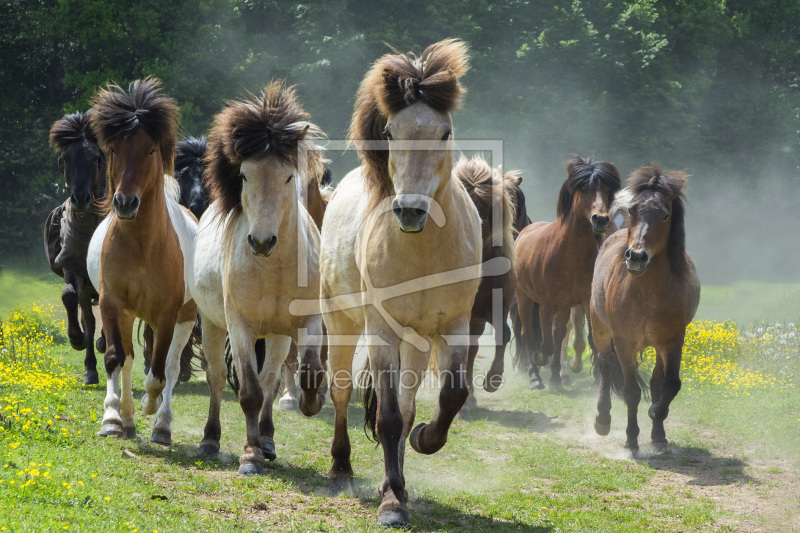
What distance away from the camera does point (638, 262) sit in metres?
7.12

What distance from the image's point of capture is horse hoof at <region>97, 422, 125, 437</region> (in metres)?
6.55

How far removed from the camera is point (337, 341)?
596 centimetres

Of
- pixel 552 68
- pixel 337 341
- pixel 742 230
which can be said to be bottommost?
pixel 337 341

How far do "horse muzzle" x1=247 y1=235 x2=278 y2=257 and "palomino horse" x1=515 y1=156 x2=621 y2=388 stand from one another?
5.21 meters

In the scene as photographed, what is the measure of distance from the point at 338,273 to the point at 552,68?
1045 inches

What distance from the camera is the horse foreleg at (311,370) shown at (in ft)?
19.4

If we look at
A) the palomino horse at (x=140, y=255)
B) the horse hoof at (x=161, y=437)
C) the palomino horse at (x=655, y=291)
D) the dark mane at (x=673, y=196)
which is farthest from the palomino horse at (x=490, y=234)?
the horse hoof at (x=161, y=437)

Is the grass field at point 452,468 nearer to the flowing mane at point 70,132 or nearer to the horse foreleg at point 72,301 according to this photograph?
the horse foreleg at point 72,301

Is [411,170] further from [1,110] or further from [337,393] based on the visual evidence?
[1,110]

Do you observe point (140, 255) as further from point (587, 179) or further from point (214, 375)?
point (587, 179)

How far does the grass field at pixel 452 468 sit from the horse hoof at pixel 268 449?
0.64ft

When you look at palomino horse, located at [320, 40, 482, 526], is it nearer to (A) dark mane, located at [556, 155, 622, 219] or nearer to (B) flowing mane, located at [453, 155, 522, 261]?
(B) flowing mane, located at [453, 155, 522, 261]

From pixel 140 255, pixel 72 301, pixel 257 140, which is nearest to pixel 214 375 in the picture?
pixel 140 255

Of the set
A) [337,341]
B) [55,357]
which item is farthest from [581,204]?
[55,357]
